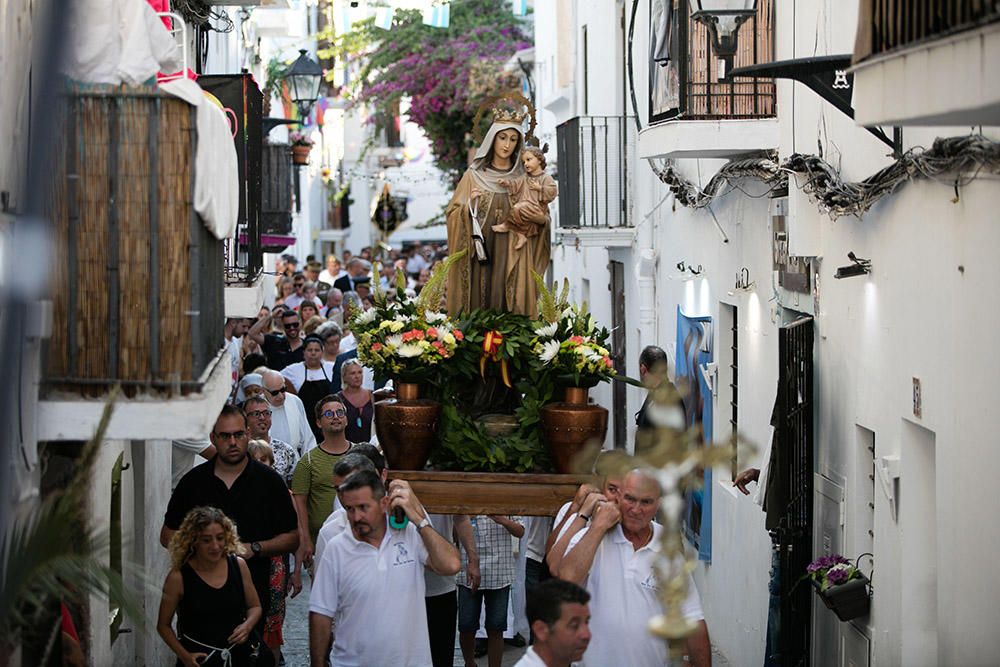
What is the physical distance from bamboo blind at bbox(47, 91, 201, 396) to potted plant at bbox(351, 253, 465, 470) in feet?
8.32

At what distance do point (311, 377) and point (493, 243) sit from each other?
528cm

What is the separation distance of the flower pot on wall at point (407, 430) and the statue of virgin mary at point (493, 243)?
1285 mm

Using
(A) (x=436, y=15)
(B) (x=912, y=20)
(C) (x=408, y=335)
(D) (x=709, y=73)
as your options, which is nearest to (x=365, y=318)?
(C) (x=408, y=335)

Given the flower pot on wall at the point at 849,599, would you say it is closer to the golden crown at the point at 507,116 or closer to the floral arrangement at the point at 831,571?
the floral arrangement at the point at 831,571

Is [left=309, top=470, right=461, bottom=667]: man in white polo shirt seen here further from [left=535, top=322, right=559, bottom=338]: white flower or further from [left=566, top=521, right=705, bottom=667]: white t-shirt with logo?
[left=535, top=322, right=559, bottom=338]: white flower

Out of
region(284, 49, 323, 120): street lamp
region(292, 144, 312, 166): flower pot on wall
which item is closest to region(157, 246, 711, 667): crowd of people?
region(284, 49, 323, 120): street lamp

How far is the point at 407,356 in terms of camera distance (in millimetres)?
9266

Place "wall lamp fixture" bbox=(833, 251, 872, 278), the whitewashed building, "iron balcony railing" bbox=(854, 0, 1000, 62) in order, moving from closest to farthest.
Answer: "iron balcony railing" bbox=(854, 0, 1000, 62), the whitewashed building, "wall lamp fixture" bbox=(833, 251, 872, 278)

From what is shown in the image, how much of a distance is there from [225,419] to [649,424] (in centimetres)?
318

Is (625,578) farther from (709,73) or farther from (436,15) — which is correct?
(436,15)

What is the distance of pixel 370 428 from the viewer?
43.2ft

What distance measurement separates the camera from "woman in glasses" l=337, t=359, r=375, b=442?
13.0 m

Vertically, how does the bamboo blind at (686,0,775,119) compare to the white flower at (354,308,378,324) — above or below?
above

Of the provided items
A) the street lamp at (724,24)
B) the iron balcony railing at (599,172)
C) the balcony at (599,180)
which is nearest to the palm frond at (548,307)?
the street lamp at (724,24)
